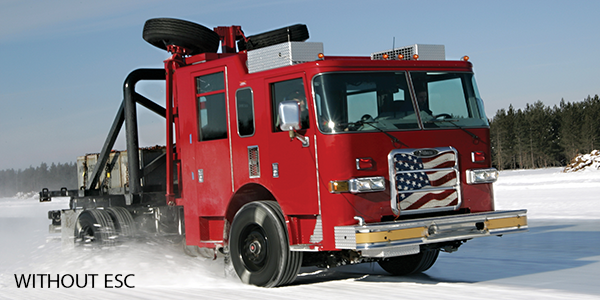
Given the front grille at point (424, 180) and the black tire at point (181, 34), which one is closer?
the front grille at point (424, 180)

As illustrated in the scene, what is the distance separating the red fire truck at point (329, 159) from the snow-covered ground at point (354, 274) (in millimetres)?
419

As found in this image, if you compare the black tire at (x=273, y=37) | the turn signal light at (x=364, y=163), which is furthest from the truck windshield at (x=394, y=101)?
the black tire at (x=273, y=37)

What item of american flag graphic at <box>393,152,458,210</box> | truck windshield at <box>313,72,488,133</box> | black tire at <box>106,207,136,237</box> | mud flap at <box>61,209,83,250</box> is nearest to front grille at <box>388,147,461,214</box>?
american flag graphic at <box>393,152,458,210</box>

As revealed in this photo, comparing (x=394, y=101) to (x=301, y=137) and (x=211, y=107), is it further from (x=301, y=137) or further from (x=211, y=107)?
(x=211, y=107)

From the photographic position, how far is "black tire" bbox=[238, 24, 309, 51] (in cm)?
1009

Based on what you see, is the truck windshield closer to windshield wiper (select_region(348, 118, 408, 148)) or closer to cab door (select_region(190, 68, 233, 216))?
windshield wiper (select_region(348, 118, 408, 148))

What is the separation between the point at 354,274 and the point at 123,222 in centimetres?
401

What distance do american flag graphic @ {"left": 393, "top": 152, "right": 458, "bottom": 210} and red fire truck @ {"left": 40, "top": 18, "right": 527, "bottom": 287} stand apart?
14 mm

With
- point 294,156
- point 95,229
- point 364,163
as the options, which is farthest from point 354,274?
point 95,229

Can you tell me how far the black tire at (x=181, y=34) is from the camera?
996 cm

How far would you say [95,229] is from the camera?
11242 millimetres

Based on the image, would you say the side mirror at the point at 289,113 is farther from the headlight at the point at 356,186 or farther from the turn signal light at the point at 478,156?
the turn signal light at the point at 478,156

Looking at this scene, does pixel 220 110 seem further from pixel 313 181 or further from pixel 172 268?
pixel 172 268

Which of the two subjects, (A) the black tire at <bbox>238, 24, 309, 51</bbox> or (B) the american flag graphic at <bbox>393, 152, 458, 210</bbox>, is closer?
(B) the american flag graphic at <bbox>393, 152, 458, 210</bbox>
